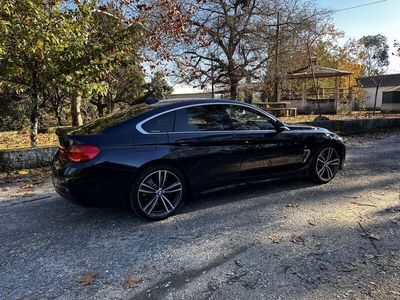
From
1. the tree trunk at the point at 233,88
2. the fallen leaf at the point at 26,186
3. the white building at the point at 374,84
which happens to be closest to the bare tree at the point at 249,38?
the tree trunk at the point at 233,88

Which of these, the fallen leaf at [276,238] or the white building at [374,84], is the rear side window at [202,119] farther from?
the white building at [374,84]

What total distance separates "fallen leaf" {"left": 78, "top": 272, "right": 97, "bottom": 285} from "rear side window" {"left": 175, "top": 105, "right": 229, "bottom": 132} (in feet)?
6.72

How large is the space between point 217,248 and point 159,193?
1143mm

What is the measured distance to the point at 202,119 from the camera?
4785 millimetres

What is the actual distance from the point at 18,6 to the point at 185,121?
4261mm

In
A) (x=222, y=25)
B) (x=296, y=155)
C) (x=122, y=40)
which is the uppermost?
(x=222, y=25)

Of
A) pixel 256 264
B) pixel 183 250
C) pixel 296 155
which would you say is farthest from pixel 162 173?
pixel 296 155

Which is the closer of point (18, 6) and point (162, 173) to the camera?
point (162, 173)

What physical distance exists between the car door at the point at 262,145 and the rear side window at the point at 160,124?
94cm

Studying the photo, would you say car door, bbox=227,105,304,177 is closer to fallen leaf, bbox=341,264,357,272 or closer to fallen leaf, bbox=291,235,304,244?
fallen leaf, bbox=291,235,304,244

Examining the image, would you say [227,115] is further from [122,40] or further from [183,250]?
[122,40]

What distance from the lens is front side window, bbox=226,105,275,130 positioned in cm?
502

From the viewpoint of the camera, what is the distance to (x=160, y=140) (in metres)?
4.36

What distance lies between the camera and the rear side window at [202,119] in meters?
4.59
